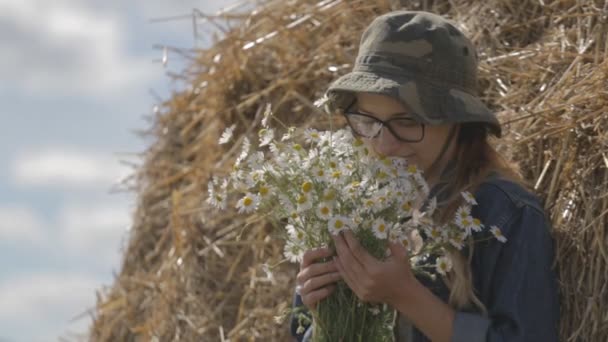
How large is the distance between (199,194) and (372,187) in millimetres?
1883

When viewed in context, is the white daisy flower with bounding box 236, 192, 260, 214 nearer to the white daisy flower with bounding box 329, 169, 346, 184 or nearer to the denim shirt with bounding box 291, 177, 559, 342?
the white daisy flower with bounding box 329, 169, 346, 184

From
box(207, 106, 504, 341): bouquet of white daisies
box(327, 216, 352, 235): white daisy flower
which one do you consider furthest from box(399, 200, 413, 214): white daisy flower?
box(327, 216, 352, 235): white daisy flower

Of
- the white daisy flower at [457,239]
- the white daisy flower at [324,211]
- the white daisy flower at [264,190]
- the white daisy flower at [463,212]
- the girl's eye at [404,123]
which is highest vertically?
the girl's eye at [404,123]

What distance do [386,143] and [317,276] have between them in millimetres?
328

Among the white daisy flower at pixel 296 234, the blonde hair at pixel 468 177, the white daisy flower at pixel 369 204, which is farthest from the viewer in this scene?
the blonde hair at pixel 468 177

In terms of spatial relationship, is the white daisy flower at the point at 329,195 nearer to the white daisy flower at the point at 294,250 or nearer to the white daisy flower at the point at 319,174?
the white daisy flower at the point at 319,174

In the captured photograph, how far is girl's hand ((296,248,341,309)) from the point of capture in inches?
93.9

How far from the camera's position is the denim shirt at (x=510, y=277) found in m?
2.42

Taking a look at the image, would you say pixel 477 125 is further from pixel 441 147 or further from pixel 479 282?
pixel 479 282

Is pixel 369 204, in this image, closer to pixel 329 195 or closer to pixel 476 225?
pixel 329 195

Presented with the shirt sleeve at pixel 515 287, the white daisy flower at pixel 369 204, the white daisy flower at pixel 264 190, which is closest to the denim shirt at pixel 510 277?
the shirt sleeve at pixel 515 287

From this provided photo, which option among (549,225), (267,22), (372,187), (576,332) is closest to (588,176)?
(549,225)

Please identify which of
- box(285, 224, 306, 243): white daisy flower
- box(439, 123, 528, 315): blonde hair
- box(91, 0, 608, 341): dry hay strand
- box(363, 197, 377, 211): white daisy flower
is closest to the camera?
box(363, 197, 377, 211): white daisy flower

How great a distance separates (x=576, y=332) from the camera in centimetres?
269
